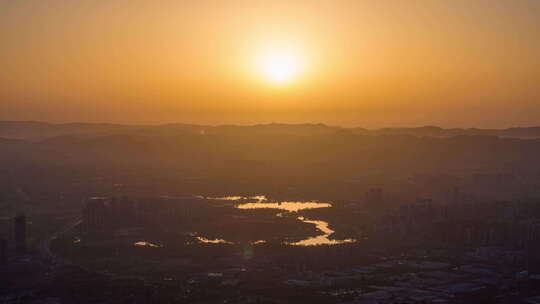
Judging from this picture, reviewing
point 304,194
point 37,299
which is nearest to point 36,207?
point 304,194

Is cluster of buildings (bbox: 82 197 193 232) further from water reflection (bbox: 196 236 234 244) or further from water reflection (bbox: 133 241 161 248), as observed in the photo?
water reflection (bbox: 196 236 234 244)

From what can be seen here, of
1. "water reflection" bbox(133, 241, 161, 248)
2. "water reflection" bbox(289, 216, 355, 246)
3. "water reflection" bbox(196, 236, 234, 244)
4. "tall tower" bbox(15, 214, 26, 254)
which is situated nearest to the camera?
"tall tower" bbox(15, 214, 26, 254)

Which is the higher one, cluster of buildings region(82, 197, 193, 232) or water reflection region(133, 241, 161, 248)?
cluster of buildings region(82, 197, 193, 232)

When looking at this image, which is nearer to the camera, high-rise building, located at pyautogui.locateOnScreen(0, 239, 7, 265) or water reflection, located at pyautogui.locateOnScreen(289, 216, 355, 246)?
high-rise building, located at pyautogui.locateOnScreen(0, 239, 7, 265)

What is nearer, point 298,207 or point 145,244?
point 145,244

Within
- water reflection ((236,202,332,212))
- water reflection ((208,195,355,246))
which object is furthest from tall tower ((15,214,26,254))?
water reflection ((236,202,332,212))

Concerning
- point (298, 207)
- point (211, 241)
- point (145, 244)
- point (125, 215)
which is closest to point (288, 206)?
point (298, 207)

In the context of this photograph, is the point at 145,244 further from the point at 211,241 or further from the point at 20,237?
the point at 20,237

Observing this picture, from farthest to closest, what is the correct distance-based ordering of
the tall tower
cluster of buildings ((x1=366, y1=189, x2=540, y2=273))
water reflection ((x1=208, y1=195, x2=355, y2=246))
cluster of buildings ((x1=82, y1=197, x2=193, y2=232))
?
cluster of buildings ((x1=82, y1=197, x2=193, y2=232)) < water reflection ((x1=208, y1=195, x2=355, y2=246)) < the tall tower < cluster of buildings ((x1=366, y1=189, x2=540, y2=273))

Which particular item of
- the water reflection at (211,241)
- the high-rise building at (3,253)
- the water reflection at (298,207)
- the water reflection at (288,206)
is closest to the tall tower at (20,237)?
the high-rise building at (3,253)

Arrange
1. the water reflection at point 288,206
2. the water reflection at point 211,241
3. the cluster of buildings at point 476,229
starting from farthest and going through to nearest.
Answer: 1. the water reflection at point 288,206
2. the water reflection at point 211,241
3. the cluster of buildings at point 476,229

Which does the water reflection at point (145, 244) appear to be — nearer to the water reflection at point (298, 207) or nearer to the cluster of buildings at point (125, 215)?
the water reflection at point (298, 207)

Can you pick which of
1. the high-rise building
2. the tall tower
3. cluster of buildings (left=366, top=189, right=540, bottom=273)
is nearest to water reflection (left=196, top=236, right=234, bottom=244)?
cluster of buildings (left=366, top=189, right=540, bottom=273)
